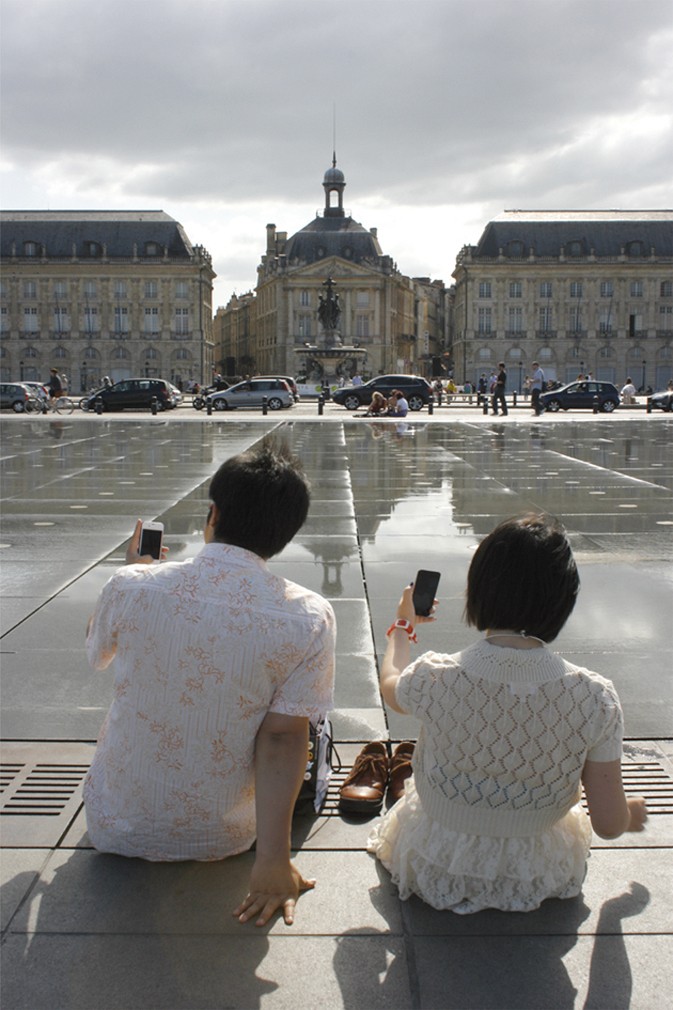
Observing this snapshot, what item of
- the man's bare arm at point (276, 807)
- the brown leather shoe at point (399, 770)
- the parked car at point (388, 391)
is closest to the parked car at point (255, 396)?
the parked car at point (388, 391)

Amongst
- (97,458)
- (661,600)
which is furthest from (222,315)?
(661,600)

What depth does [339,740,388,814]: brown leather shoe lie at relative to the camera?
11.9 feet

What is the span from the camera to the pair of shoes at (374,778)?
3.64 meters

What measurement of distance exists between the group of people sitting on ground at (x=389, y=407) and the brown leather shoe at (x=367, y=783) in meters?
33.5

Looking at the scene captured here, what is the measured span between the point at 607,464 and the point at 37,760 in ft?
46.4

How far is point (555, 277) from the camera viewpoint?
319ft

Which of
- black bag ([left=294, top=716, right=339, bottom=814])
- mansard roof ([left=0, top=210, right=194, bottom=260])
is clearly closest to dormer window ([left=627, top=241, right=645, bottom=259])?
mansard roof ([left=0, top=210, right=194, bottom=260])

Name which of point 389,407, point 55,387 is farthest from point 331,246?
point 389,407

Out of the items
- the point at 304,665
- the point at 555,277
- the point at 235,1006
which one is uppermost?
the point at 555,277

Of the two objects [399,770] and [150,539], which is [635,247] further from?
[150,539]

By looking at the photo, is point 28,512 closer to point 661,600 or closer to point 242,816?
point 661,600

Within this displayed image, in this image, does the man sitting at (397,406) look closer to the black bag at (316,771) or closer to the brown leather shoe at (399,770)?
the brown leather shoe at (399,770)

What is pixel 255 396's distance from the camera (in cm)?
4666

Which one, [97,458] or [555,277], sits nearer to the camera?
[97,458]
